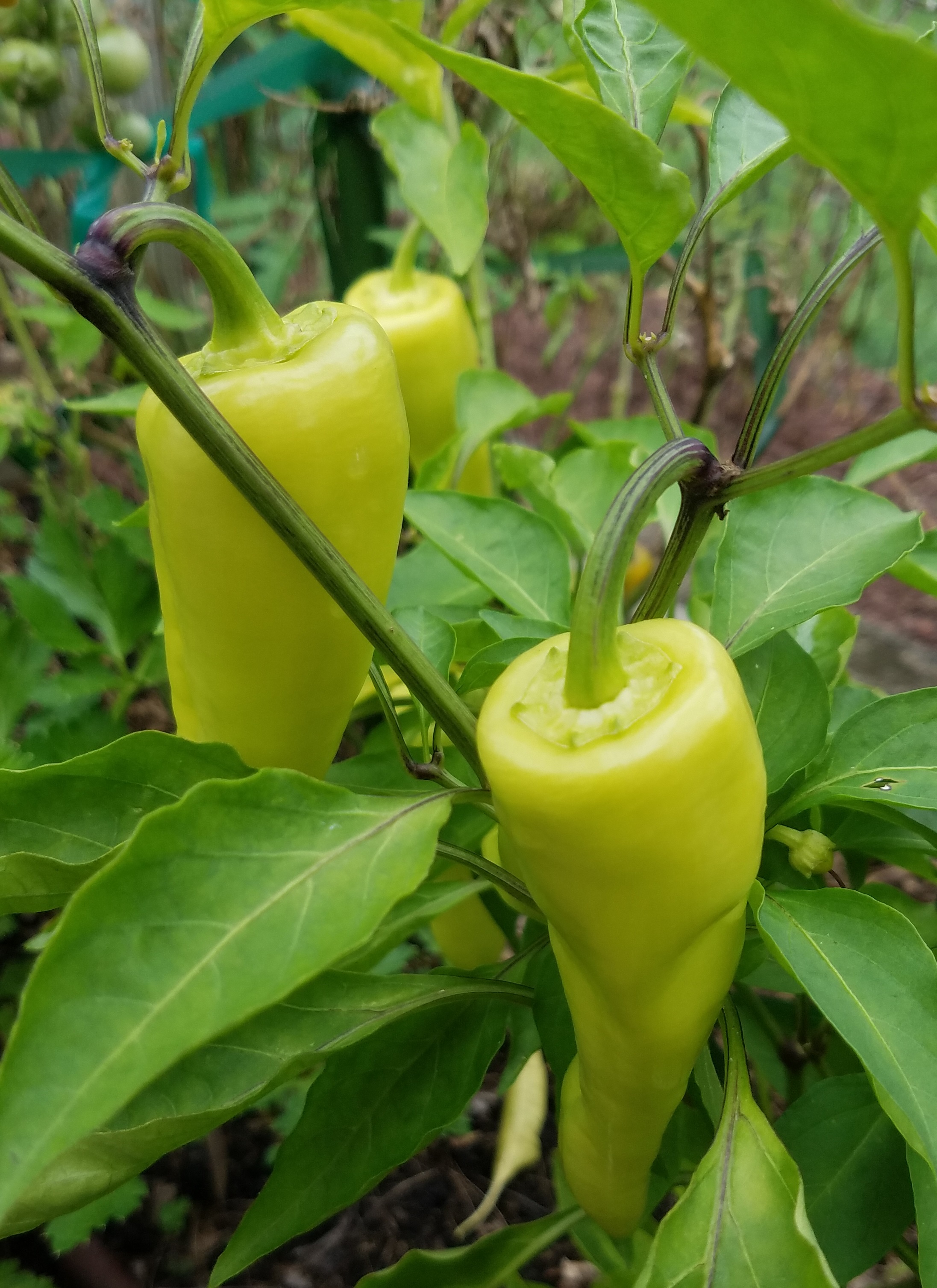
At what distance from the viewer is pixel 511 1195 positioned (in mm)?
871

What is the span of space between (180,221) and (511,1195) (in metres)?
0.87

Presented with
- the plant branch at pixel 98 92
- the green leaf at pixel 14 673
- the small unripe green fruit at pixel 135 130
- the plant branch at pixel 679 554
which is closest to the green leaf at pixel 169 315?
the small unripe green fruit at pixel 135 130

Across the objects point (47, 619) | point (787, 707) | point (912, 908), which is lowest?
point (912, 908)

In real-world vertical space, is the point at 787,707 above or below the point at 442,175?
below

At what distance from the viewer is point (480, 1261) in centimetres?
56

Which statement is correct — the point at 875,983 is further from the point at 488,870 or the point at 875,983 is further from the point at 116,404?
the point at 116,404

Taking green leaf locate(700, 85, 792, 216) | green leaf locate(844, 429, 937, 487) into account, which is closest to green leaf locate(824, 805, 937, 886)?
green leaf locate(844, 429, 937, 487)

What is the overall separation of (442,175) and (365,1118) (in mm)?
611

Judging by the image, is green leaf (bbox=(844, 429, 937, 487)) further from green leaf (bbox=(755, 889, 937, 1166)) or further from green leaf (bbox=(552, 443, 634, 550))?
green leaf (bbox=(755, 889, 937, 1166))

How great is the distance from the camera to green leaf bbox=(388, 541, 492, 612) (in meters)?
0.64

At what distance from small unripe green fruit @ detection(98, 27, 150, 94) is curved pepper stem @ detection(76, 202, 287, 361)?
2.29 ft

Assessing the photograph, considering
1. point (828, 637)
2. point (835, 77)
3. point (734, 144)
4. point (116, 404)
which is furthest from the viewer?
point (116, 404)

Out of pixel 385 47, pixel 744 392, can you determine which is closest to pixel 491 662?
pixel 385 47

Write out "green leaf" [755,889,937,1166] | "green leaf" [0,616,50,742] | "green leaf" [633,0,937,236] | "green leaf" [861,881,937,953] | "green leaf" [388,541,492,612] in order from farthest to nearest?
"green leaf" [0,616,50,742] < "green leaf" [388,541,492,612] < "green leaf" [861,881,937,953] < "green leaf" [755,889,937,1166] < "green leaf" [633,0,937,236]
